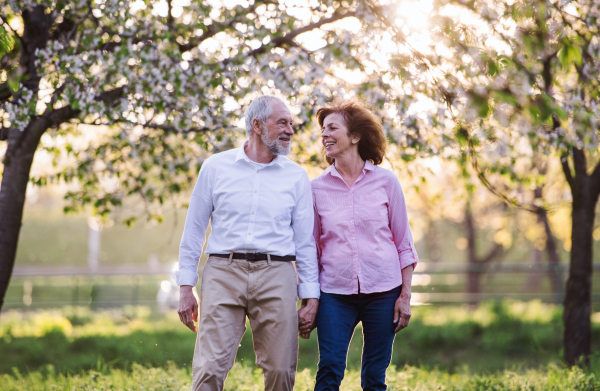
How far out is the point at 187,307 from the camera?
3.46 metres

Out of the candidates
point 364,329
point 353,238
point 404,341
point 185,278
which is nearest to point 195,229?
point 185,278

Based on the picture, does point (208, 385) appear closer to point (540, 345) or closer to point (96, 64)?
point (96, 64)

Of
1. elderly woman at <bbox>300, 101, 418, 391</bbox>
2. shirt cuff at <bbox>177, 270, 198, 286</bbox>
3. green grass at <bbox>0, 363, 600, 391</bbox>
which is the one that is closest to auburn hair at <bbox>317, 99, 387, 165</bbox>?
elderly woman at <bbox>300, 101, 418, 391</bbox>

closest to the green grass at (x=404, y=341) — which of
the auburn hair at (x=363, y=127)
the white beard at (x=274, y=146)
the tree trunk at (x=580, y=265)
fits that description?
the tree trunk at (x=580, y=265)

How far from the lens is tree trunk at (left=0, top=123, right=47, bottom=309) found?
6242mm

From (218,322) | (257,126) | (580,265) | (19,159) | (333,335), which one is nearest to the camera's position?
(218,322)

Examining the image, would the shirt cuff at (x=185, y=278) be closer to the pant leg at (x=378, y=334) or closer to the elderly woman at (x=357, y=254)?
the elderly woman at (x=357, y=254)

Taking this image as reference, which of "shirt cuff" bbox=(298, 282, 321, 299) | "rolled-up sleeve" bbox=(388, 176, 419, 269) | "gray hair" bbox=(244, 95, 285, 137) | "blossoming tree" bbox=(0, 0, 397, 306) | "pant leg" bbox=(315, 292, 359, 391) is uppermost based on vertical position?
"blossoming tree" bbox=(0, 0, 397, 306)

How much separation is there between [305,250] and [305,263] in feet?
0.25

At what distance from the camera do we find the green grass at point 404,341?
991 cm

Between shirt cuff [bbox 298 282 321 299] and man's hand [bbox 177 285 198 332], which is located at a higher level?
shirt cuff [bbox 298 282 321 299]

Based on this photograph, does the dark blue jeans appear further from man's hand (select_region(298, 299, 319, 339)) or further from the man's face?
the man's face

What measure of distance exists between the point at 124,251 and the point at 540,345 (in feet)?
129

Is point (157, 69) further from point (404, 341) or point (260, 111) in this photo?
point (404, 341)
